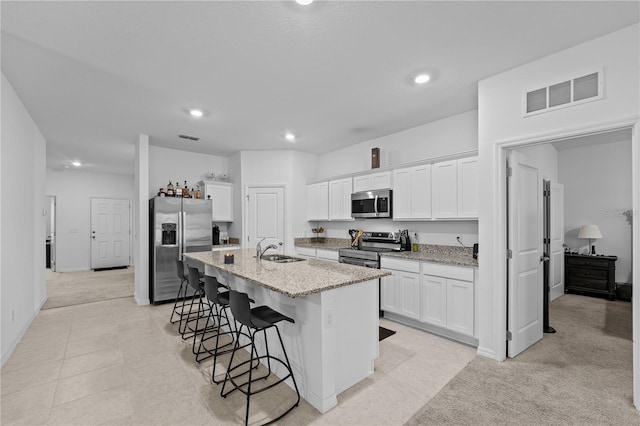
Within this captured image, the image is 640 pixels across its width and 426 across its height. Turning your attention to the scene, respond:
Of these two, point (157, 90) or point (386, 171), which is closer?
point (157, 90)

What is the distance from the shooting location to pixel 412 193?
414 centimetres

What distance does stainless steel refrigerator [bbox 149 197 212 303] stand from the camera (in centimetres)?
481

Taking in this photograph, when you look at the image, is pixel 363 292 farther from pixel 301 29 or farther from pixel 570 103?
pixel 570 103

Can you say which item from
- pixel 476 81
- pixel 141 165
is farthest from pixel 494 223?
pixel 141 165

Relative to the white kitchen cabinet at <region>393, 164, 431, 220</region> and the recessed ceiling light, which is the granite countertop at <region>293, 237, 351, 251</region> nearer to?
the white kitchen cabinet at <region>393, 164, 431, 220</region>

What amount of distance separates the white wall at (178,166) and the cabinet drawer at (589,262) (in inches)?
255

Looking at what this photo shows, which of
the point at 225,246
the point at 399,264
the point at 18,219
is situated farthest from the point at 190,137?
the point at 399,264

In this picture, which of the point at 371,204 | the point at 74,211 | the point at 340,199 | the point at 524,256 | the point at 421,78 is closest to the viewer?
the point at 421,78

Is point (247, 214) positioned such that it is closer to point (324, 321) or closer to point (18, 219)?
point (18, 219)

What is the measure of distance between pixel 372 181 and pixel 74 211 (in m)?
8.11

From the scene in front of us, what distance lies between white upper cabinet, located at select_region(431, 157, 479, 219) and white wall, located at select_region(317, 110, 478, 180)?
1.32ft

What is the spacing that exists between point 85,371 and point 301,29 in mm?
3449

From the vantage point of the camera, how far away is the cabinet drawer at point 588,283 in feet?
16.3

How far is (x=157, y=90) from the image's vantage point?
3188mm
